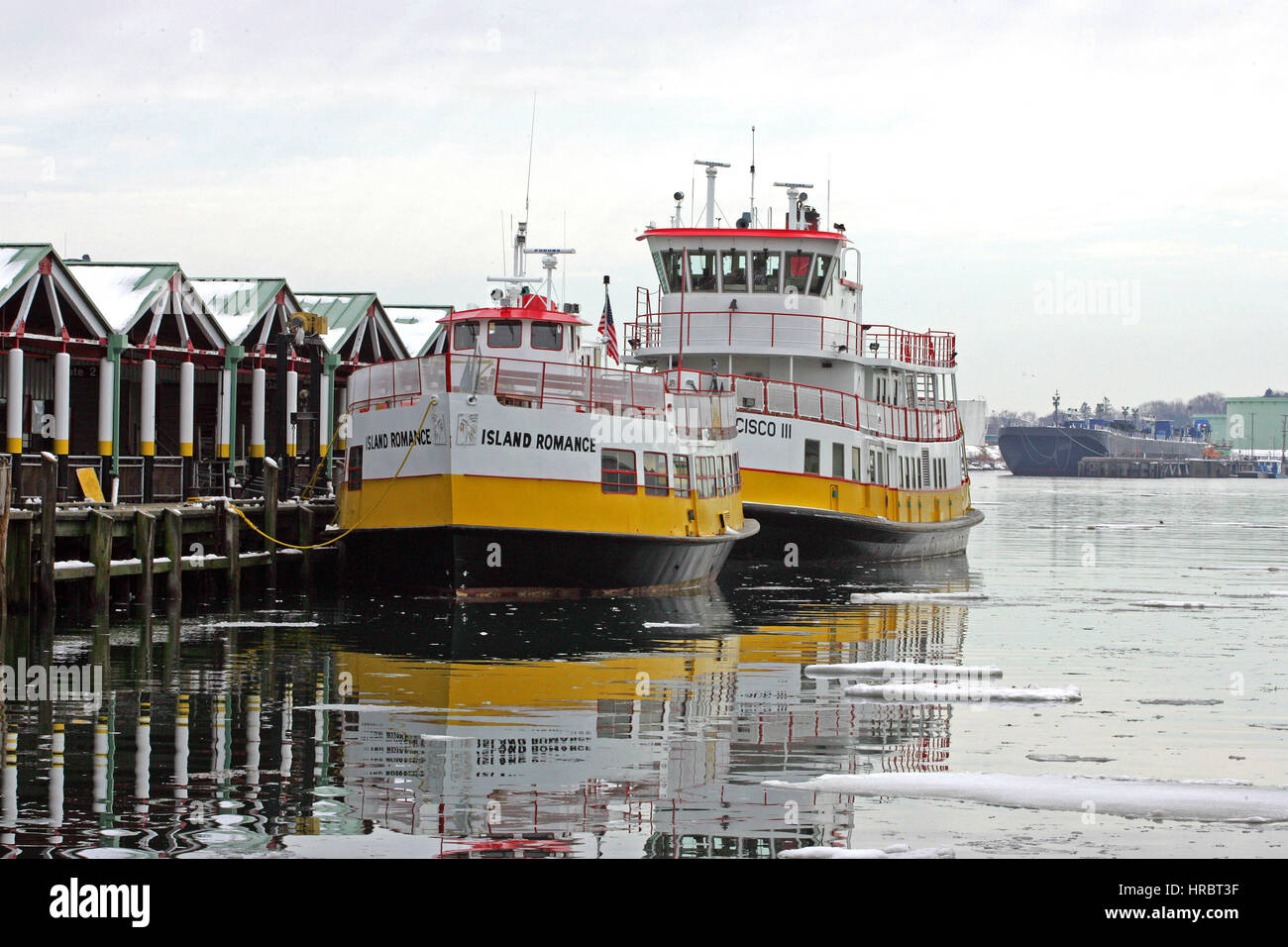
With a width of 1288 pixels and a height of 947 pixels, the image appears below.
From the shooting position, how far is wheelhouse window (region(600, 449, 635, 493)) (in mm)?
28181

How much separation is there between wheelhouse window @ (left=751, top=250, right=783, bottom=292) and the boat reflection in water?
1613 centimetres

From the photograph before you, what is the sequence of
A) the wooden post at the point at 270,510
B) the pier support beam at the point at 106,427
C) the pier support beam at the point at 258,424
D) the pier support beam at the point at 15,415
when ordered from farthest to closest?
the pier support beam at the point at 258,424 < the pier support beam at the point at 106,427 < the wooden post at the point at 270,510 < the pier support beam at the point at 15,415

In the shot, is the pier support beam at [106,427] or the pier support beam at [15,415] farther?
the pier support beam at [106,427]

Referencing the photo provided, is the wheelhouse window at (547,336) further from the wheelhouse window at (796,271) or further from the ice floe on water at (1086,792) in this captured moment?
the ice floe on water at (1086,792)

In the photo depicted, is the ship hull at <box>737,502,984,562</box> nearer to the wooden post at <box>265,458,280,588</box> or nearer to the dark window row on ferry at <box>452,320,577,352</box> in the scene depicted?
the dark window row on ferry at <box>452,320,577,352</box>

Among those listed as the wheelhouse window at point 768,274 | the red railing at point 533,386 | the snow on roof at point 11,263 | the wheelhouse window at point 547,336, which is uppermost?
the wheelhouse window at point 768,274

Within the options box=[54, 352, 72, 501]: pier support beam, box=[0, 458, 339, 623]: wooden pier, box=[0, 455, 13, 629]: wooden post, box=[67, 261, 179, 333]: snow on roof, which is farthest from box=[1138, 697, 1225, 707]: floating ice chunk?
box=[67, 261, 179, 333]: snow on roof

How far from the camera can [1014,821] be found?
11.7 m

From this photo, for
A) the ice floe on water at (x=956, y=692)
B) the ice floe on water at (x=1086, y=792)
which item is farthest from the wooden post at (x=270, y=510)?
the ice floe on water at (x=1086, y=792)

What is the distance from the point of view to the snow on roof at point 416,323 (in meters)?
52.5

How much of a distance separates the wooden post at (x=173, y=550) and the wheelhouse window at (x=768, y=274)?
1777cm

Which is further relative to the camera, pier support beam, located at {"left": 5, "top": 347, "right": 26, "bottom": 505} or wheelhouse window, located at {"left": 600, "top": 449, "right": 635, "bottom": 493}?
pier support beam, located at {"left": 5, "top": 347, "right": 26, "bottom": 505}

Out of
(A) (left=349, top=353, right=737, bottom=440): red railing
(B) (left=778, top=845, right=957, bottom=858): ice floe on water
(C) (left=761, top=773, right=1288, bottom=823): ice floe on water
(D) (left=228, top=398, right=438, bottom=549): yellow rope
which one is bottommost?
(B) (left=778, top=845, right=957, bottom=858): ice floe on water


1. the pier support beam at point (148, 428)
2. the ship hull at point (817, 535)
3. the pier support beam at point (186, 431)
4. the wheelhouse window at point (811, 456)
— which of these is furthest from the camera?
the wheelhouse window at point (811, 456)
